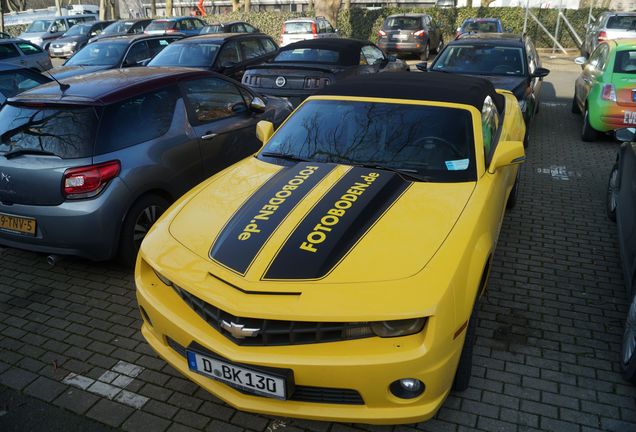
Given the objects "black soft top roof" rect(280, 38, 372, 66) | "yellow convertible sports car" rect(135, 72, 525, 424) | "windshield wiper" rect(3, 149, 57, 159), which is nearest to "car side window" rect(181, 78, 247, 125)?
"windshield wiper" rect(3, 149, 57, 159)

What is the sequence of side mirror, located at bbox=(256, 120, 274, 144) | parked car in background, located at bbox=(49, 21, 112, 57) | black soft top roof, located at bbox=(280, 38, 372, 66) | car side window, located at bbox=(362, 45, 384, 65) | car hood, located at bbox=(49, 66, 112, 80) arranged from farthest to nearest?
parked car in background, located at bbox=(49, 21, 112, 57), car hood, located at bbox=(49, 66, 112, 80), car side window, located at bbox=(362, 45, 384, 65), black soft top roof, located at bbox=(280, 38, 372, 66), side mirror, located at bbox=(256, 120, 274, 144)

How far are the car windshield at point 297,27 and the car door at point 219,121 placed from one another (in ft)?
41.9

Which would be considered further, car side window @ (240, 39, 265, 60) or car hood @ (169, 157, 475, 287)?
car side window @ (240, 39, 265, 60)

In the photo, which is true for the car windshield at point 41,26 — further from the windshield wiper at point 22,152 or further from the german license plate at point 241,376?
the german license plate at point 241,376

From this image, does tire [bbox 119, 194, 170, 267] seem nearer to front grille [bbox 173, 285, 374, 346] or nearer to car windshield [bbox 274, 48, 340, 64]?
Result: front grille [bbox 173, 285, 374, 346]

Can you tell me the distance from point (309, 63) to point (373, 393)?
7510 millimetres

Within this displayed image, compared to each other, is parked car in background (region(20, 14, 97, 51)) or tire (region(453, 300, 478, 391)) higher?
parked car in background (region(20, 14, 97, 51))

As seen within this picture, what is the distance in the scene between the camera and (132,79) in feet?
16.0

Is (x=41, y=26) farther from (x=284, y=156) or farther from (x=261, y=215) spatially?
(x=261, y=215)

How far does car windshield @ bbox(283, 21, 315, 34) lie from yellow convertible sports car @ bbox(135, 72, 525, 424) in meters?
15.1

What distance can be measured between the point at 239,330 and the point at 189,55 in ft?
27.9

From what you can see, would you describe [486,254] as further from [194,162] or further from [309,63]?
[309,63]

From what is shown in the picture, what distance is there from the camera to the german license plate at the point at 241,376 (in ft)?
7.88

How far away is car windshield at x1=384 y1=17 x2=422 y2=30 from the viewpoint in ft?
60.3
